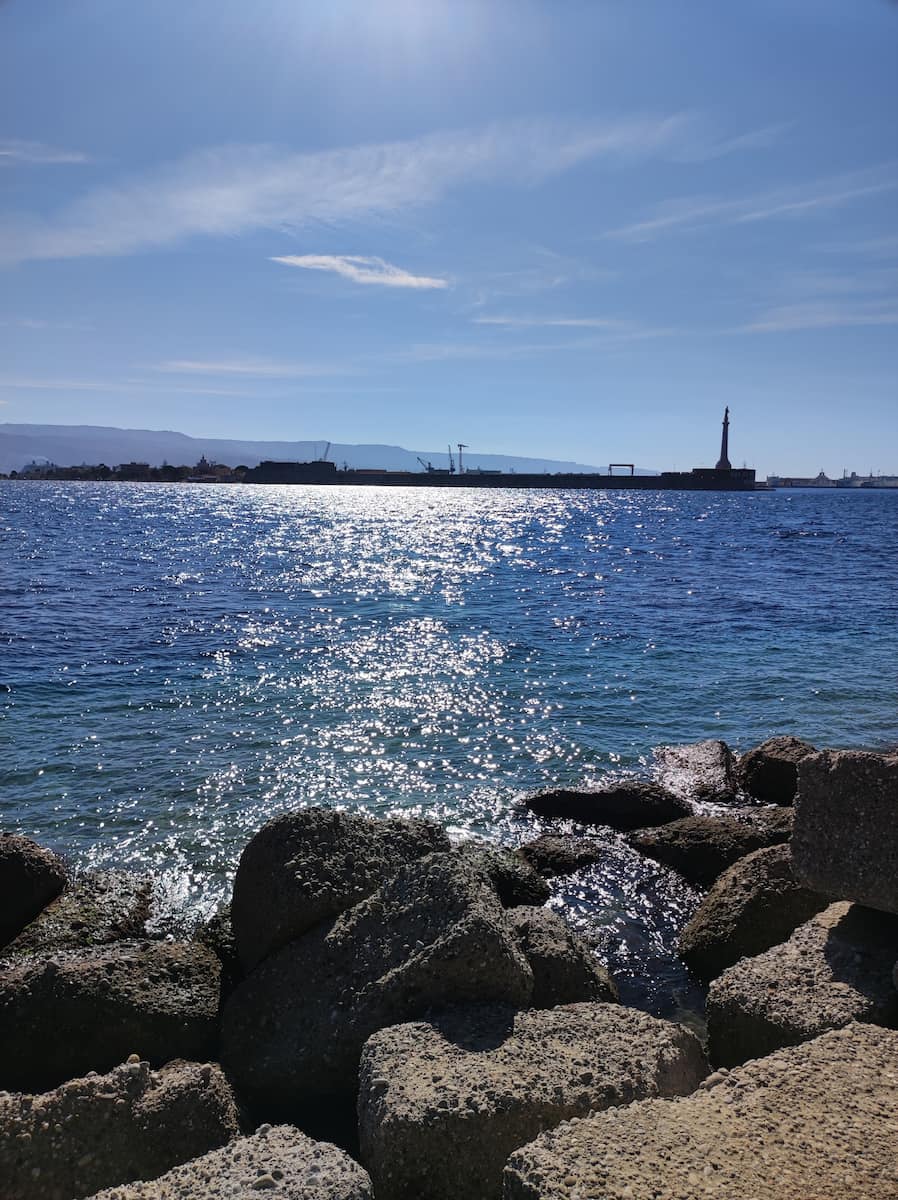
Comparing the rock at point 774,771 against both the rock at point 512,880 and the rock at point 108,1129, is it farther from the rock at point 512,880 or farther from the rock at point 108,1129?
the rock at point 108,1129

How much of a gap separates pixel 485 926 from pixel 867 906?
256 cm

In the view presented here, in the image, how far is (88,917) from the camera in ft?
23.7

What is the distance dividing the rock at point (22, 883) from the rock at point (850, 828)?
6266 millimetres

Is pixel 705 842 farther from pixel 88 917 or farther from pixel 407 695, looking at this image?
pixel 407 695

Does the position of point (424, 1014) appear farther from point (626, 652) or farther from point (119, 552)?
point (119, 552)

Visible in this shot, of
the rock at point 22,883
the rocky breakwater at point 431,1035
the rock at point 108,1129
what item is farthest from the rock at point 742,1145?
the rock at point 22,883

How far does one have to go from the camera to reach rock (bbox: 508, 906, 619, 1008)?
18.6 ft

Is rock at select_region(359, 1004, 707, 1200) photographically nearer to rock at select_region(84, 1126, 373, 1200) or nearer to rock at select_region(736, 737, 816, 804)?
rock at select_region(84, 1126, 373, 1200)

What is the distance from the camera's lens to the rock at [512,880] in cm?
791

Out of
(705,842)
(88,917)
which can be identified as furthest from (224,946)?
(705,842)

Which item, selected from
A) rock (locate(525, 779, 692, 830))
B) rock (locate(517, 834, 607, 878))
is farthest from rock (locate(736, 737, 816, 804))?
rock (locate(517, 834, 607, 878))

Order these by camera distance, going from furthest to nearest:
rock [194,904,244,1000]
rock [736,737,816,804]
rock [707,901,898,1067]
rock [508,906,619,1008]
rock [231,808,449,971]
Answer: rock [736,737,816,804] → rock [194,904,244,1000] → rock [231,808,449,971] → rock [508,906,619,1008] → rock [707,901,898,1067]

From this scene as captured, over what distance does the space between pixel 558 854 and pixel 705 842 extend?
1585 millimetres

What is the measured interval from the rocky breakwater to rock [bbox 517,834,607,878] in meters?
1.15
